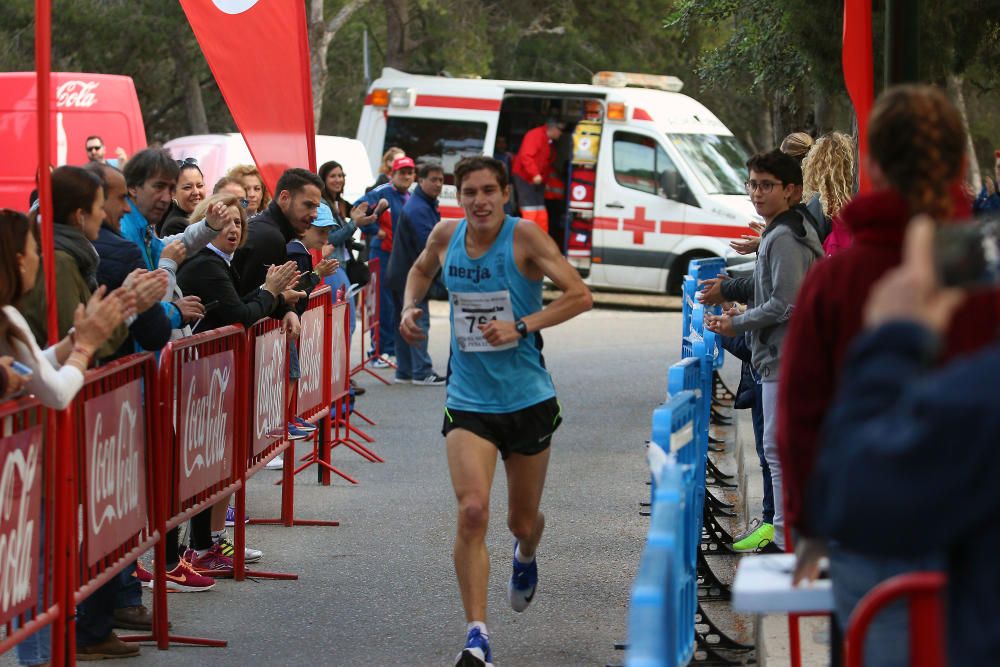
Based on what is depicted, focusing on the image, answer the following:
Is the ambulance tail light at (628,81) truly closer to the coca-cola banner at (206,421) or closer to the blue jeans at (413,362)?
the blue jeans at (413,362)

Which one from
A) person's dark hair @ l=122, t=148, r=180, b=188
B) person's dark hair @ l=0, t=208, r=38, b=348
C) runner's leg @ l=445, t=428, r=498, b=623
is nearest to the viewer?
person's dark hair @ l=0, t=208, r=38, b=348

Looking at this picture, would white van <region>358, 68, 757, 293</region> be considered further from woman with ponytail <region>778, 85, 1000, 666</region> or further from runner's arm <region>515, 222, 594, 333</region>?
woman with ponytail <region>778, 85, 1000, 666</region>

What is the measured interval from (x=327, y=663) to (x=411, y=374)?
348 inches

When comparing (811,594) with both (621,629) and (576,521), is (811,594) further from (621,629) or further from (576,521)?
(576,521)

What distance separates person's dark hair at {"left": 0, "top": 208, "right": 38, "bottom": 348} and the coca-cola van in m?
11.5

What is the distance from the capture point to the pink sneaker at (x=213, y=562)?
767 cm

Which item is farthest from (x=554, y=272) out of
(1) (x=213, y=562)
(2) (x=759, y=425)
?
(1) (x=213, y=562)

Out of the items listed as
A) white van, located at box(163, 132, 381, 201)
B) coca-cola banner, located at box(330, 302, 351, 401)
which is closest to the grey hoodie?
coca-cola banner, located at box(330, 302, 351, 401)

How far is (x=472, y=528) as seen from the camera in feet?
19.1

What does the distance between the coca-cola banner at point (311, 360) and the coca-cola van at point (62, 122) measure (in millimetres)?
7464

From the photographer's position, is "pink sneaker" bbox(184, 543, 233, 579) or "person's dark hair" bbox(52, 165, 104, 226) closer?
"person's dark hair" bbox(52, 165, 104, 226)

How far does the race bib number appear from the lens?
6195 mm

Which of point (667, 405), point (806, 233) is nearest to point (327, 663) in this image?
point (667, 405)

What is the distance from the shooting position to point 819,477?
2.41 m
